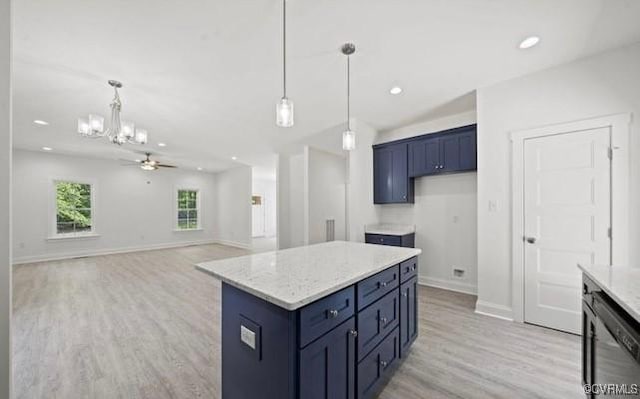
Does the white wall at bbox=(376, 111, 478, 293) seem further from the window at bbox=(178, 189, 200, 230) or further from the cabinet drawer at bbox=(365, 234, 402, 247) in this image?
the window at bbox=(178, 189, 200, 230)

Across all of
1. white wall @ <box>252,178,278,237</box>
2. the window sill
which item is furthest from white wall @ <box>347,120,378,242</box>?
the window sill

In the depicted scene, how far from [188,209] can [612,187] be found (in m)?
9.87

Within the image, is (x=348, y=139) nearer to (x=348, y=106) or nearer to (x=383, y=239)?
(x=348, y=106)

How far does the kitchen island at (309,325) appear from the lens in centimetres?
113

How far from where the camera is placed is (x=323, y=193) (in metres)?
5.93

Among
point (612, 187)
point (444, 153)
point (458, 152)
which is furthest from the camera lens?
point (444, 153)

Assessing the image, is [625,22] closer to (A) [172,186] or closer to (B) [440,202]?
(B) [440,202]

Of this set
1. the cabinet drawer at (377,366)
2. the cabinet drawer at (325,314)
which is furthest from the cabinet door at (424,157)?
the cabinet drawer at (325,314)

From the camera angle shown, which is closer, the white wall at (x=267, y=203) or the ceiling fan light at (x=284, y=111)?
the ceiling fan light at (x=284, y=111)

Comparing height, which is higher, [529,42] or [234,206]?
[529,42]

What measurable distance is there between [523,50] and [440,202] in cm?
224

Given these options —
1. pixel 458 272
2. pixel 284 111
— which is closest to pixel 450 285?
pixel 458 272

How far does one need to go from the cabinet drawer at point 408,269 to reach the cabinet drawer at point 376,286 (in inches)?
3.7

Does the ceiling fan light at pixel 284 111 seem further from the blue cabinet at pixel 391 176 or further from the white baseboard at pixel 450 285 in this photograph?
the white baseboard at pixel 450 285
